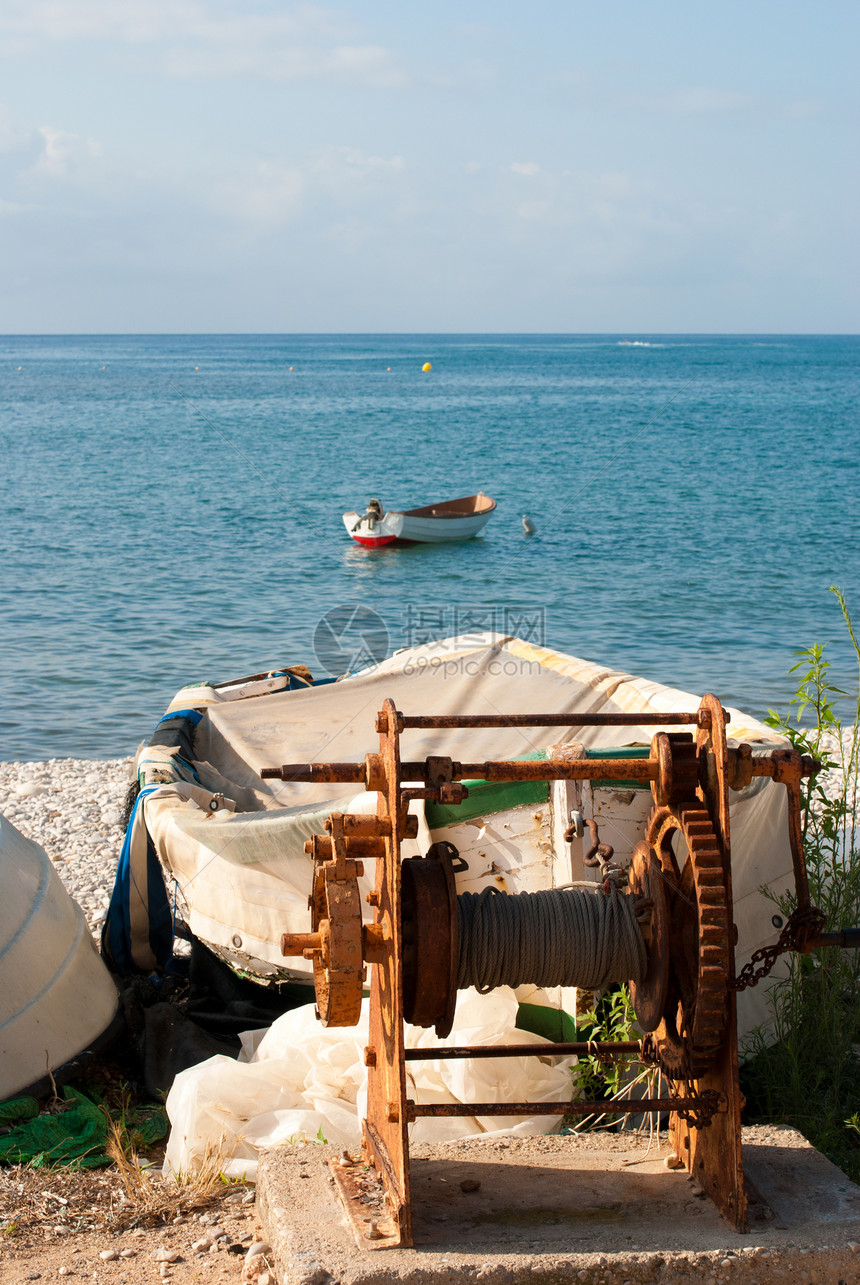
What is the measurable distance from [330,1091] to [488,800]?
121cm

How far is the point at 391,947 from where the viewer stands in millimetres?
2756

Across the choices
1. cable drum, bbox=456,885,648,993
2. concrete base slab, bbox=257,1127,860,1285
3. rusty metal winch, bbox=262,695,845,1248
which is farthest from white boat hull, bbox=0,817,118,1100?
cable drum, bbox=456,885,648,993

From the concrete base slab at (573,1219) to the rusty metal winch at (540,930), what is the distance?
A: 3.8 inches

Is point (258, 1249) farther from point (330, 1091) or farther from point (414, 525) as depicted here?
point (414, 525)

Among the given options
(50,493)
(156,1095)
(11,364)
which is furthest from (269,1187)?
(11,364)

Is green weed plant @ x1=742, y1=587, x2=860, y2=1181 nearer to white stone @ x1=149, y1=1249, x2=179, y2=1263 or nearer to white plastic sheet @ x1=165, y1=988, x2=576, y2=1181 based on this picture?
white plastic sheet @ x1=165, y1=988, x2=576, y2=1181

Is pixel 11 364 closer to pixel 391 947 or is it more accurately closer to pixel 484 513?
pixel 484 513

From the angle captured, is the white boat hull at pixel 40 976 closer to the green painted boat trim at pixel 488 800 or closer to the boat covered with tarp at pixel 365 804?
the boat covered with tarp at pixel 365 804

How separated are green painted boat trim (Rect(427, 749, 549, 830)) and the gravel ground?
3.01 metres

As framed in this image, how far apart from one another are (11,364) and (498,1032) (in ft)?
430

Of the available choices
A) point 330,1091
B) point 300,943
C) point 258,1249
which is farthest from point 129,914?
point 300,943

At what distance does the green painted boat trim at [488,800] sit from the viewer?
4.44m

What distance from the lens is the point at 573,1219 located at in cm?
295

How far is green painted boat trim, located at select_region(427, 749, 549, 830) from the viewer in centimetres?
444
